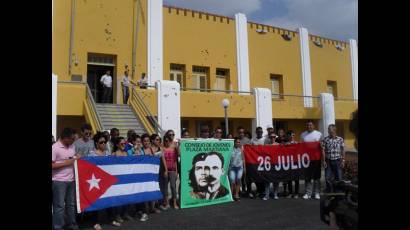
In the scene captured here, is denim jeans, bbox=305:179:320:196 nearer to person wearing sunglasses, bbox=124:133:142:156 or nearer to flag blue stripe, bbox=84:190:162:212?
flag blue stripe, bbox=84:190:162:212

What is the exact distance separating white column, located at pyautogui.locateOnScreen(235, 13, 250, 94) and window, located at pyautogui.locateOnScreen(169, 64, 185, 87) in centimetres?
354

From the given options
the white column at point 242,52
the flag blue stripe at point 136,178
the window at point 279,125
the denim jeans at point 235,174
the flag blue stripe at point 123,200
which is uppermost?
the white column at point 242,52

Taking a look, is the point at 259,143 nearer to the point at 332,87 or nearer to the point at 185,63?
the point at 185,63

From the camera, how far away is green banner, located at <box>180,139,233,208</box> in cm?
932


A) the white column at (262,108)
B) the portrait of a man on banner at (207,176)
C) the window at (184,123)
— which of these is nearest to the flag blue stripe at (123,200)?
the portrait of a man on banner at (207,176)

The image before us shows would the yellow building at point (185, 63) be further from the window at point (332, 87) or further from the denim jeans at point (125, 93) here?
the window at point (332, 87)

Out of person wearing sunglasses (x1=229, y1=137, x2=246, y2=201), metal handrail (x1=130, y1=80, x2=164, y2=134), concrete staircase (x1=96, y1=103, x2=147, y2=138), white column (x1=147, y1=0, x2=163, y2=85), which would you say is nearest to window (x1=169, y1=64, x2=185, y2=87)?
white column (x1=147, y1=0, x2=163, y2=85)

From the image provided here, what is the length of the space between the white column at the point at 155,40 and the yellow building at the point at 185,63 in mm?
52

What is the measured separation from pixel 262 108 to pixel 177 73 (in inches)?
202

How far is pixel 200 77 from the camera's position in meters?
23.3

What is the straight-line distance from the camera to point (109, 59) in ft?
65.9

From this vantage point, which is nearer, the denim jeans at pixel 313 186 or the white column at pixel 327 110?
the denim jeans at pixel 313 186

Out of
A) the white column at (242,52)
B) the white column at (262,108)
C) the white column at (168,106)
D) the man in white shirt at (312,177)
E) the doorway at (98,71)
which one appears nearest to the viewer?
the man in white shirt at (312,177)

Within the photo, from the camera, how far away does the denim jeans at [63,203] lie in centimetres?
643
